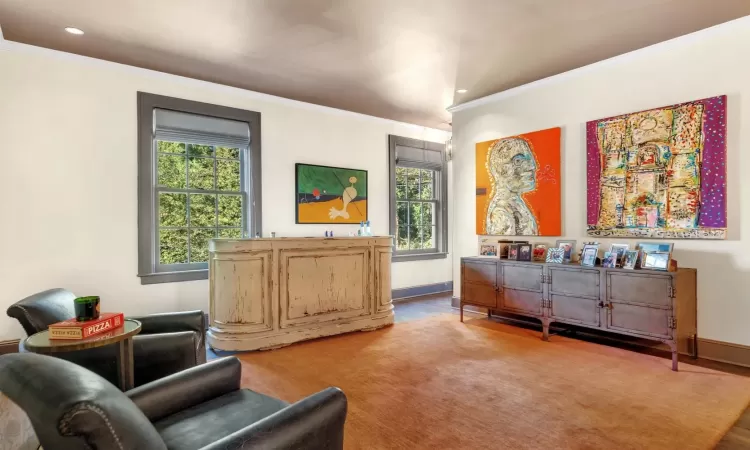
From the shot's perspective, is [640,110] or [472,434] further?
[640,110]

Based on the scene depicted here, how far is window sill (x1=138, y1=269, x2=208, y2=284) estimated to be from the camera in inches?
171

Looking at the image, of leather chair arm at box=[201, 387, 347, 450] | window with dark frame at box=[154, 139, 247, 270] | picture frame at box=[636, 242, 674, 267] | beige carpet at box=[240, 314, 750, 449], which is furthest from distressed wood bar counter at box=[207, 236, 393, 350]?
leather chair arm at box=[201, 387, 347, 450]

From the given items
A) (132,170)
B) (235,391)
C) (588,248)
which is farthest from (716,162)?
(132,170)

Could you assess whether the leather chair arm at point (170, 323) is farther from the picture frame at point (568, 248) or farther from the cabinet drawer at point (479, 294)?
the picture frame at point (568, 248)

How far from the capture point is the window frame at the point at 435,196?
6.52 metres

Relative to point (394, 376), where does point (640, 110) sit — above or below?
above

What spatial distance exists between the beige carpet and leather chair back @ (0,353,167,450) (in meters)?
1.45

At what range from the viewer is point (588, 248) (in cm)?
415

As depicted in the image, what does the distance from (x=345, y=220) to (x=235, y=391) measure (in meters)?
4.09

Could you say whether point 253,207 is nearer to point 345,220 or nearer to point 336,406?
point 345,220

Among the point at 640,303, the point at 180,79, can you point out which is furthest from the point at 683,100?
the point at 180,79

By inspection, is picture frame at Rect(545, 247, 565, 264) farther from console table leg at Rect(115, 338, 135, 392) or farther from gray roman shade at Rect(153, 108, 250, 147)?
console table leg at Rect(115, 338, 135, 392)

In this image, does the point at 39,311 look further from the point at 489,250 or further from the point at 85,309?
the point at 489,250

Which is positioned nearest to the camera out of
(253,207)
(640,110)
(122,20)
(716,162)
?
(122,20)
